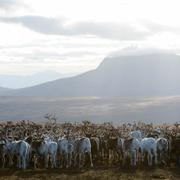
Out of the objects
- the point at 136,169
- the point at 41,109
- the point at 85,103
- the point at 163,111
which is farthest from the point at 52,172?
the point at 85,103

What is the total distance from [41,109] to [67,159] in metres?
140

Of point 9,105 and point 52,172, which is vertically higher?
point 9,105

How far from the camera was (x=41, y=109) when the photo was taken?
169m

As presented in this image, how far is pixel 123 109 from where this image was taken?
161250mm

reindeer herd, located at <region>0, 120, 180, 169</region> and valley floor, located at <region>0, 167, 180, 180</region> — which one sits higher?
reindeer herd, located at <region>0, 120, 180, 169</region>

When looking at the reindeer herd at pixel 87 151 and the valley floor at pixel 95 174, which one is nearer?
the valley floor at pixel 95 174

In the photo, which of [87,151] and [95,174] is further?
[87,151]

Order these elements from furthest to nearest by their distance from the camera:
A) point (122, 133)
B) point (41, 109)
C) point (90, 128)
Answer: point (41, 109), point (90, 128), point (122, 133)

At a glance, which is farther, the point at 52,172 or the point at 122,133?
the point at 122,133

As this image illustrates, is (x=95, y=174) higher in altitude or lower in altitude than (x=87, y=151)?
lower

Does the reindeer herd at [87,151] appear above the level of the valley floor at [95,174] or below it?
above

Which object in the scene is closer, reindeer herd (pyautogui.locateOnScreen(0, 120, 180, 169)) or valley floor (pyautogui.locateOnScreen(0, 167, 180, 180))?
valley floor (pyautogui.locateOnScreen(0, 167, 180, 180))

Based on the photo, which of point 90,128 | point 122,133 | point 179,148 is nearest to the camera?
point 179,148

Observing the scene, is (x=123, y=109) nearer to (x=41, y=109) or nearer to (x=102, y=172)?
(x=41, y=109)
